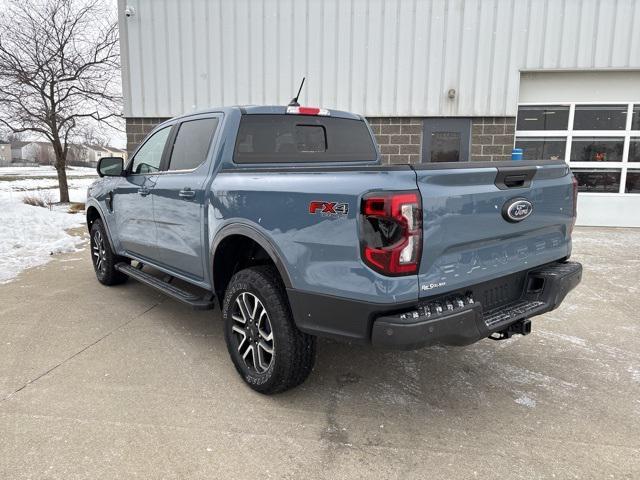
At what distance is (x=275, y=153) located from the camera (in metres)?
3.65

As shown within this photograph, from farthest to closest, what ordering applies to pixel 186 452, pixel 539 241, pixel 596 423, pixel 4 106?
pixel 4 106 < pixel 539 241 < pixel 596 423 < pixel 186 452

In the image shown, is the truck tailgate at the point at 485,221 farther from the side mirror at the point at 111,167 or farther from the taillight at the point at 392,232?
the side mirror at the point at 111,167

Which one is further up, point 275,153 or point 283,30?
point 283,30

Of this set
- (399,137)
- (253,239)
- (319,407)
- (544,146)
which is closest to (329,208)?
(253,239)

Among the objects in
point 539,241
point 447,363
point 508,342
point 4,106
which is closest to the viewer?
point 539,241

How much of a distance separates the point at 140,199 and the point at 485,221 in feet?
10.6

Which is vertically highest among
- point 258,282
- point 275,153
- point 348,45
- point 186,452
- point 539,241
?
point 348,45

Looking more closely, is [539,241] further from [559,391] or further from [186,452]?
[186,452]

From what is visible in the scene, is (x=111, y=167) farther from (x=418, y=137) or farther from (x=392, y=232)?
(x=418, y=137)

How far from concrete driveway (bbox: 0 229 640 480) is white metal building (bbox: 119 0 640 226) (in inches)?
243

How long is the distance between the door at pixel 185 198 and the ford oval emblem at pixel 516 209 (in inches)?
80.1

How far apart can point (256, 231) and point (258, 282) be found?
313mm

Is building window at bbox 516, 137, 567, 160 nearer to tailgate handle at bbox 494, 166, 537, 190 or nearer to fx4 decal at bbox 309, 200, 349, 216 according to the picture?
tailgate handle at bbox 494, 166, 537, 190

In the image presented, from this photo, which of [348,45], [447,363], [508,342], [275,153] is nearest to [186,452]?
[447,363]
